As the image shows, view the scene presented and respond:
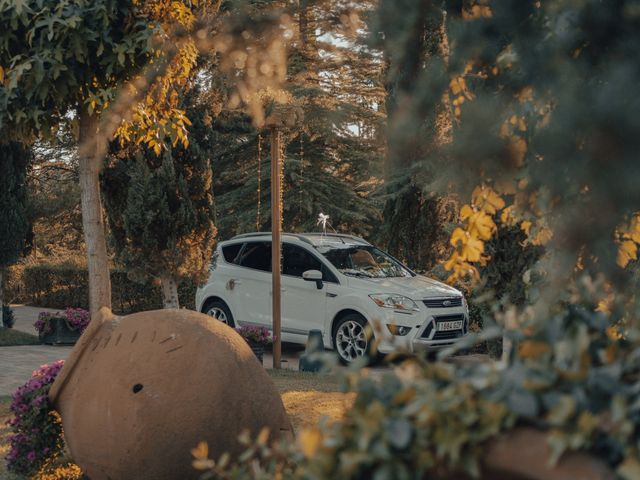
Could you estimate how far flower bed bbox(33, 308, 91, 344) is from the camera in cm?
1361

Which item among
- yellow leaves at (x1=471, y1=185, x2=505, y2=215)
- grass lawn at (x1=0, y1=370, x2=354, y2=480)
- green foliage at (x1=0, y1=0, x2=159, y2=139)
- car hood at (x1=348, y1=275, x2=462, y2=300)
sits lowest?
grass lawn at (x1=0, y1=370, x2=354, y2=480)

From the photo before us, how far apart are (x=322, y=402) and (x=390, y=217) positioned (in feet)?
24.8

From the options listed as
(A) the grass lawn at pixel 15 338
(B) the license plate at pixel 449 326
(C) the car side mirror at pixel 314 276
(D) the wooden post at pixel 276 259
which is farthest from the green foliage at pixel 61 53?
(A) the grass lawn at pixel 15 338

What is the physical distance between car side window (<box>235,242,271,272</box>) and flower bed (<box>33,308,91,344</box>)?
3.22 meters

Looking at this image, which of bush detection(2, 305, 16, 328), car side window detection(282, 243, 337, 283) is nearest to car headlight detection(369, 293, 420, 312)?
car side window detection(282, 243, 337, 283)

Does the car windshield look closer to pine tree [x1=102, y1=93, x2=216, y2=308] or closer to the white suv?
the white suv

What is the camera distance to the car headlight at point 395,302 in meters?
10.5

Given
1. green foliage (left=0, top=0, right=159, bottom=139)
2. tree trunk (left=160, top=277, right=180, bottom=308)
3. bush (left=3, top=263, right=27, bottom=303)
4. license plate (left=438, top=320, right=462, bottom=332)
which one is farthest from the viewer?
bush (left=3, top=263, right=27, bottom=303)

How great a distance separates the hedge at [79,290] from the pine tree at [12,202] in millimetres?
3582

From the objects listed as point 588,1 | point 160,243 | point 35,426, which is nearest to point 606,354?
point 588,1

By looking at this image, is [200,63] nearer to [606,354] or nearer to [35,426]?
[35,426]

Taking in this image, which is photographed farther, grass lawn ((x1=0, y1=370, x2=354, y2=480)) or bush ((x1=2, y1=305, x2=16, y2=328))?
bush ((x1=2, y1=305, x2=16, y2=328))

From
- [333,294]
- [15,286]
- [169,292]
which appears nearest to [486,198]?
[333,294]

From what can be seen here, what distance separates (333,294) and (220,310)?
242cm
